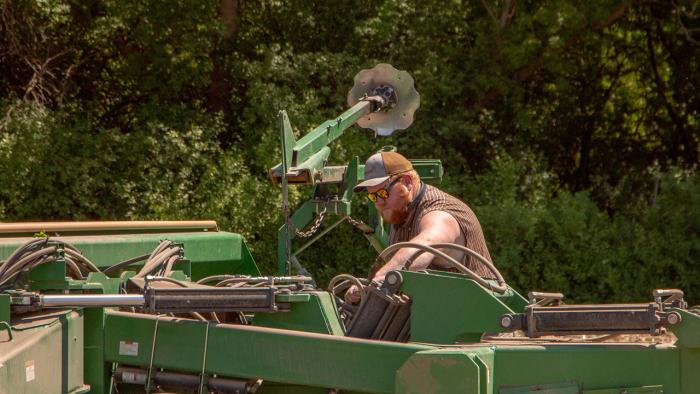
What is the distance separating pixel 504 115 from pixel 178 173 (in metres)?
4.09

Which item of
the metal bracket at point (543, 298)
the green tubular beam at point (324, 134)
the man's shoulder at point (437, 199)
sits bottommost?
the metal bracket at point (543, 298)

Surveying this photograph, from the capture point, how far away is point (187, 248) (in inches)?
238

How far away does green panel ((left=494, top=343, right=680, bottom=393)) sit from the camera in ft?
13.4

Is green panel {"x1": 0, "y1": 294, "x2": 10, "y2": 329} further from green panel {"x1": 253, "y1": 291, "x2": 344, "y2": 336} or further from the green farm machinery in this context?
green panel {"x1": 253, "y1": 291, "x2": 344, "y2": 336}

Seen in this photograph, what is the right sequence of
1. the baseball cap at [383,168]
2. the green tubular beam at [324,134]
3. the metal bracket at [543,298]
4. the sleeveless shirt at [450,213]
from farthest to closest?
the green tubular beam at [324,134] < the baseball cap at [383,168] < the sleeveless shirt at [450,213] < the metal bracket at [543,298]

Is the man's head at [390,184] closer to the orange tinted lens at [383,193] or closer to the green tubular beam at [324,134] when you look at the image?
the orange tinted lens at [383,193]

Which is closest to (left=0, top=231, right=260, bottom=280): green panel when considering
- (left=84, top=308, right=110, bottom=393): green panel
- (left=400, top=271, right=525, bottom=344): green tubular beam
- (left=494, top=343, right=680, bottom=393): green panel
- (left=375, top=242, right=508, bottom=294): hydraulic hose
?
(left=84, top=308, right=110, bottom=393): green panel

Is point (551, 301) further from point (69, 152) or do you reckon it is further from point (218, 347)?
point (69, 152)

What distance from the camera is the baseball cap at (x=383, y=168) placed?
5.44 meters

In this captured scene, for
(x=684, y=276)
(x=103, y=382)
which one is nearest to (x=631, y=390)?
(x=103, y=382)

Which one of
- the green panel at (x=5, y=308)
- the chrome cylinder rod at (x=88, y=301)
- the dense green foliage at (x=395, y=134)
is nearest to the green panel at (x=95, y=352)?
the chrome cylinder rod at (x=88, y=301)

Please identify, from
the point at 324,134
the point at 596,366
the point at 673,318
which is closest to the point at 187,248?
the point at 324,134

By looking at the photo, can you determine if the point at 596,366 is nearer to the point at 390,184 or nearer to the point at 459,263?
the point at 459,263

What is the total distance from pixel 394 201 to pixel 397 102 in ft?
5.00
